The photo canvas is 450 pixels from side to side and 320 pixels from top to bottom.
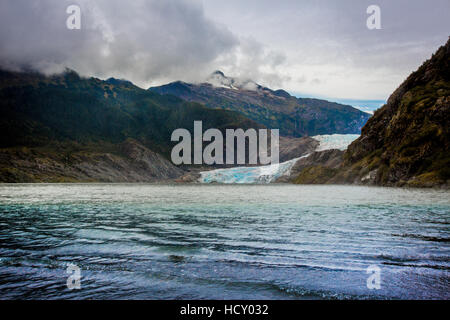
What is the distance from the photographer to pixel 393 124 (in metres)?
181

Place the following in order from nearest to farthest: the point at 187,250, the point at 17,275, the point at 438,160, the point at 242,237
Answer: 1. the point at 17,275
2. the point at 187,250
3. the point at 242,237
4. the point at 438,160

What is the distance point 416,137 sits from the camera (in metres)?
157

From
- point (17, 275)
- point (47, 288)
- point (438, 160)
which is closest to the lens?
point (47, 288)

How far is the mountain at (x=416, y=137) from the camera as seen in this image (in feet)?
471

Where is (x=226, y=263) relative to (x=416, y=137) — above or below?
below

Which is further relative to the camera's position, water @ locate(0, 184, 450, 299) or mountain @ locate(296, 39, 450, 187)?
mountain @ locate(296, 39, 450, 187)

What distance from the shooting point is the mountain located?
144m

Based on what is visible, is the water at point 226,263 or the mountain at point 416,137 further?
the mountain at point 416,137

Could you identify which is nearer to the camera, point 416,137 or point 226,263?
point 226,263

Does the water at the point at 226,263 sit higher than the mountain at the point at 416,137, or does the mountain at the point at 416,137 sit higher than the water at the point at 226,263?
the mountain at the point at 416,137

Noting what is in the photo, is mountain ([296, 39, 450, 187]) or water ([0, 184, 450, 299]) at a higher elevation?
mountain ([296, 39, 450, 187])
